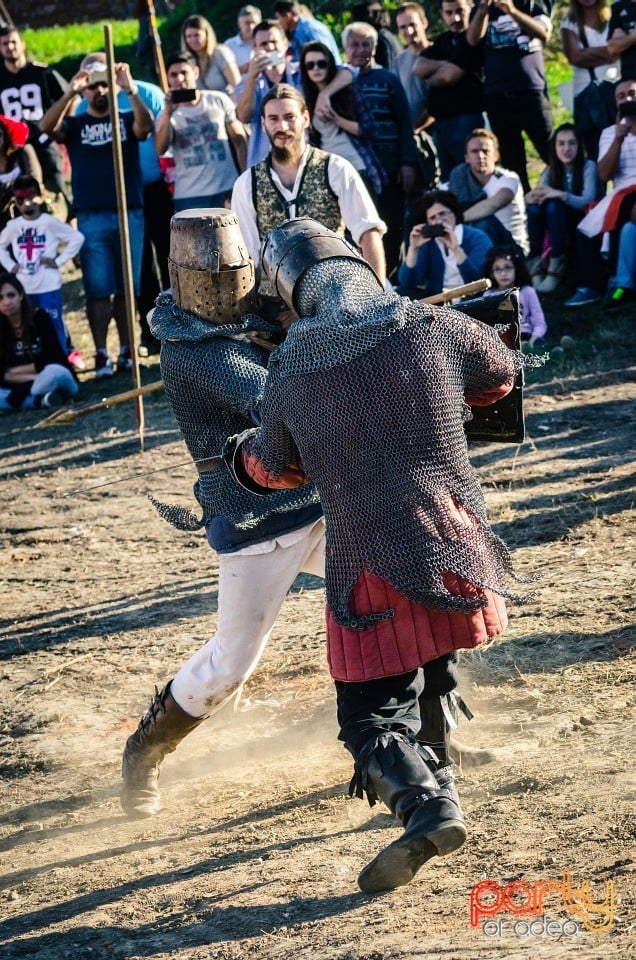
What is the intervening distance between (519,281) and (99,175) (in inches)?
128

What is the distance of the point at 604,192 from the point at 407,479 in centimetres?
743

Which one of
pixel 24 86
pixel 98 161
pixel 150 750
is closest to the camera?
pixel 150 750

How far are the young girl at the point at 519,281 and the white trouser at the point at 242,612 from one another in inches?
205

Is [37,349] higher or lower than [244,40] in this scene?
lower

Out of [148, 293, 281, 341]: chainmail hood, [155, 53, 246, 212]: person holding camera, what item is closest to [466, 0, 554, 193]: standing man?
[155, 53, 246, 212]: person holding camera

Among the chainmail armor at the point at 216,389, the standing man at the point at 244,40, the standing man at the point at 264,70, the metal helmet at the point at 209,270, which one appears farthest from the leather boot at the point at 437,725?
the standing man at the point at 244,40

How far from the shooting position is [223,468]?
4.04m

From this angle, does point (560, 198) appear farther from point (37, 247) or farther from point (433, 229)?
point (37, 247)

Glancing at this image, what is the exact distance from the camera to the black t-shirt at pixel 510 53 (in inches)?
381

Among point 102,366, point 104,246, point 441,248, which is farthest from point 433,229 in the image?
point 102,366

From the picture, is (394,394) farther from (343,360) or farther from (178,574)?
(178,574)

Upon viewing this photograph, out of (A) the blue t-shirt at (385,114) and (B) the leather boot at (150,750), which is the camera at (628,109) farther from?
(B) the leather boot at (150,750)

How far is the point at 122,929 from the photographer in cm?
358

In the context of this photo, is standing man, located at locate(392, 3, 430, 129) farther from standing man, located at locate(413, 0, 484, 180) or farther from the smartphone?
the smartphone
